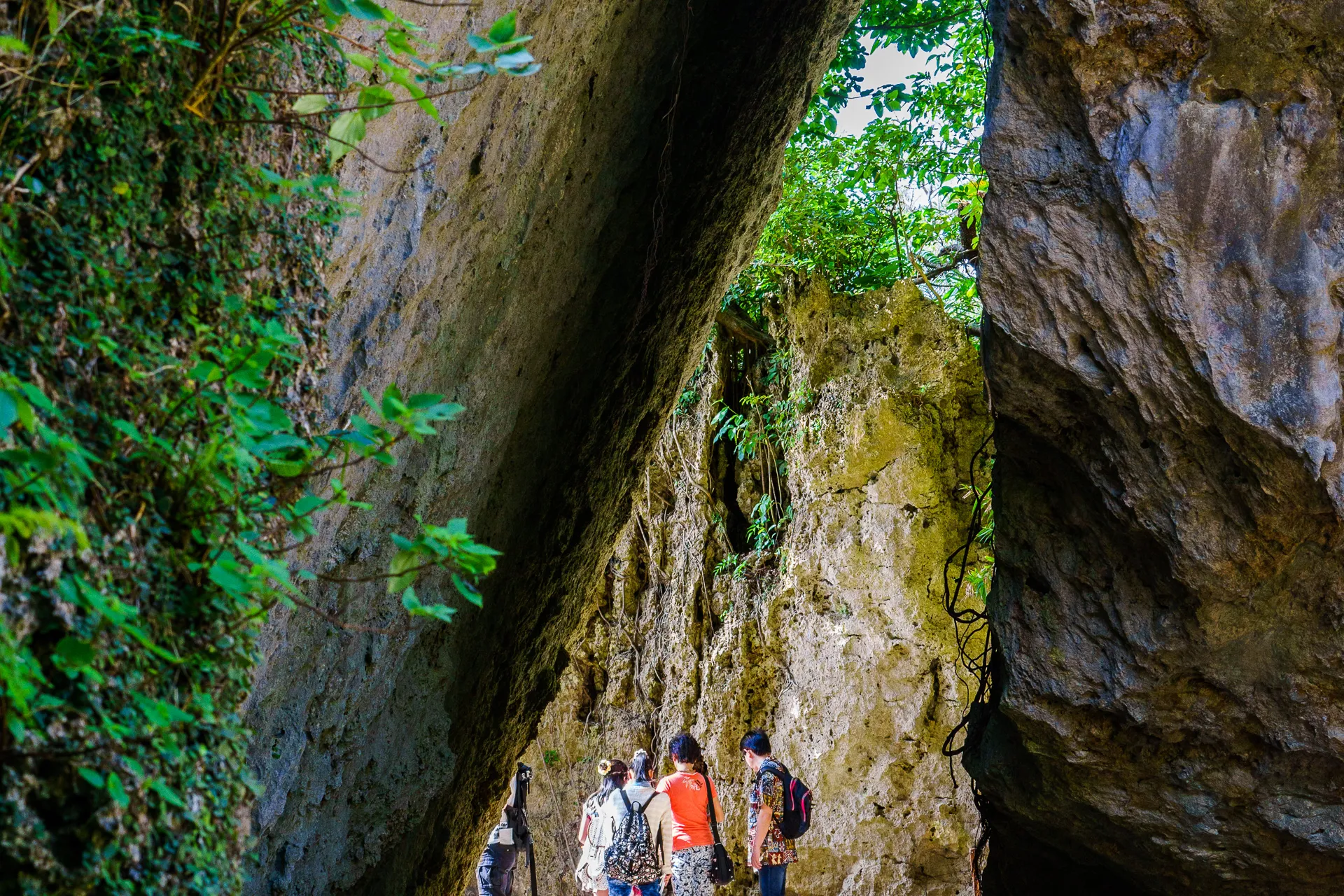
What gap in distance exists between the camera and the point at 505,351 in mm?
4402

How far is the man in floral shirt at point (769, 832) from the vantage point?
6.16 meters

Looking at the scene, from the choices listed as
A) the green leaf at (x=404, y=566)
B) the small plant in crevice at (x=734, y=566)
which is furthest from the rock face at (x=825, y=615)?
the green leaf at (x=404, y=566)

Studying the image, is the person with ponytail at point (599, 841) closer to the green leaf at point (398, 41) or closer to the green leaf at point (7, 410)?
the green leaf at point (398, 41)

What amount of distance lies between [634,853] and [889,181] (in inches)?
232

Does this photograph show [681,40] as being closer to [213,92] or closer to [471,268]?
[471,268]

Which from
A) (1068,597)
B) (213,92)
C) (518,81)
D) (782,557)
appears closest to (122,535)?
(213,92)

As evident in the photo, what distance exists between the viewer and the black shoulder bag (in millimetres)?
6230

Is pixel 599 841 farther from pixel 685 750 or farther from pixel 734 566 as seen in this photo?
pixel 734 566

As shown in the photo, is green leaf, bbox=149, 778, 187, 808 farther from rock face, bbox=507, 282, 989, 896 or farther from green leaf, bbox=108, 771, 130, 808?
rock face, bbox=507, 282, 989, 896

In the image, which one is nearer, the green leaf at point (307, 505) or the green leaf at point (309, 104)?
the green leaf at point (307, 505)

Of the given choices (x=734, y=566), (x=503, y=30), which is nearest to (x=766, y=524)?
(x=734, y=566)

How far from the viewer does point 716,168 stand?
5352 mm

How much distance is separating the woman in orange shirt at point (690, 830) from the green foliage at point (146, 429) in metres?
4.75

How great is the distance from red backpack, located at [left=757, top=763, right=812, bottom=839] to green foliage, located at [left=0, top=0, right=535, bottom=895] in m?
4.78
